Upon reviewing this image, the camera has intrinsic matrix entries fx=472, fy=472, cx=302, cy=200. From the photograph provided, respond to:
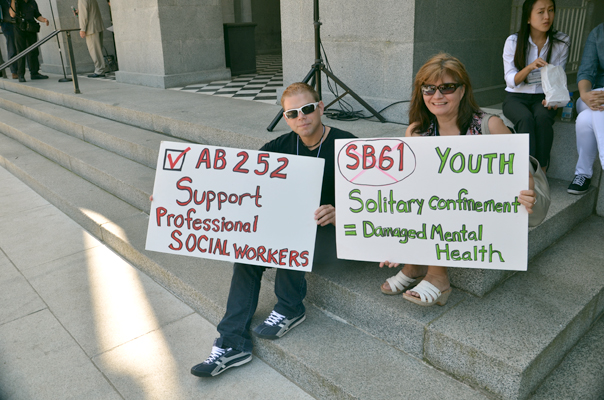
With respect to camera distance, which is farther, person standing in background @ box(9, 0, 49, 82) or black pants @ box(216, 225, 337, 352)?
person standing in background @ box(9, 0, 49, 82)

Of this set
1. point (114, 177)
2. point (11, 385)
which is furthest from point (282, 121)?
point (11, 385)

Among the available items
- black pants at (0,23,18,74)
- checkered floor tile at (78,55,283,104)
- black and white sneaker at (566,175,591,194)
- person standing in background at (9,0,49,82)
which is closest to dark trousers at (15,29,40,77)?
person standing in background at (9,0,49,82)

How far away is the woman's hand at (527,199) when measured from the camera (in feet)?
6.19

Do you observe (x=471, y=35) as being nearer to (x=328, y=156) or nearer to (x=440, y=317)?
(x=328, y=156)

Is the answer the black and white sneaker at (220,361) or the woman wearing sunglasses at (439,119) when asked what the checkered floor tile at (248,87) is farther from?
the black and white sneaker at (220,361)

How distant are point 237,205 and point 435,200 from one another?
968 millimetres

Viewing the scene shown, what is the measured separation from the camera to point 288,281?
7.95ft

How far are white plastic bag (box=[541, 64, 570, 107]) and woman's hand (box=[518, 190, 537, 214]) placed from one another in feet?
4.57

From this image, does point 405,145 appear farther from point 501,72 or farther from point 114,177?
point 501,72

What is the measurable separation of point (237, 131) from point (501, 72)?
9.75ft

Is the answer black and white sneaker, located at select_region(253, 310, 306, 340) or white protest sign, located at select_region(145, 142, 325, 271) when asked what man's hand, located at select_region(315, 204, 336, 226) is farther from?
black and white sneaker, located at select_region(253, 310, 306, 340)

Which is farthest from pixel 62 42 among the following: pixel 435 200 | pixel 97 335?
pixel 435 200

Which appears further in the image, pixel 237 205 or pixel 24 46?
pixel 24 46

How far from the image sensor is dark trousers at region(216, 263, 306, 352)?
238 centimetres
